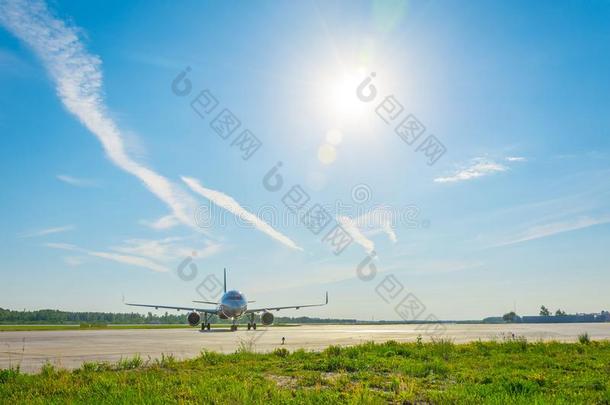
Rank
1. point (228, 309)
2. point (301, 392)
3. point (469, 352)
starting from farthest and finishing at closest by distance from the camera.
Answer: point (228, 309) < point (469, 352) < point (301, 392)

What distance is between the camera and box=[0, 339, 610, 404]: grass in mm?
8547

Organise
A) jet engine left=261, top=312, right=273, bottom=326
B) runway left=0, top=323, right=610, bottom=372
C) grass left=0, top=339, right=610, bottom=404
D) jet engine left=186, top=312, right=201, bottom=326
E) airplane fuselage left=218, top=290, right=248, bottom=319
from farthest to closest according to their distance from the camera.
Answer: jet engine left=261, top=312, right=273, bottom=326
jet engine left=186, top=312, right=201, bottom=326
airplane fuselage left=218, top=290, right=248, bottom=319
runway left=0, top=323, right=610, bottom=372
grass left=0, top=339, right=610, bottom=404

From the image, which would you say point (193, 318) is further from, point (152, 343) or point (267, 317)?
point (152, 343)

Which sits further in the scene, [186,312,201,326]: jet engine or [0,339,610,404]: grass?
[186,312,201,326]: jet engine

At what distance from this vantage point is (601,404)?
27.2 ft

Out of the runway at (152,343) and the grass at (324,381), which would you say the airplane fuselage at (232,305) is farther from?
the grass at (324,381)

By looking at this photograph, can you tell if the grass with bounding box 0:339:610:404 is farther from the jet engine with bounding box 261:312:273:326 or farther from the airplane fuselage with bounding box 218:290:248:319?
the jet engine with bounding box 261:312:273:326


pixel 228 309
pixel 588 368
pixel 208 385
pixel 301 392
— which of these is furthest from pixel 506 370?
pixel 228 309

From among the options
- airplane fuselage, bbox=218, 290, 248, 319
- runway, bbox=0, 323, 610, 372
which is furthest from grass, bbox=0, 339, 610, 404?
airplane fuselage, bbox=218, 290, 248, 319

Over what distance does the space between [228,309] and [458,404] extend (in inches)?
1734

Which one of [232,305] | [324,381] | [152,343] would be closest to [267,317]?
[232,305]

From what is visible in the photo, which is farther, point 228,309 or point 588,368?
point 228,309

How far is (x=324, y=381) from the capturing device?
10.7 m

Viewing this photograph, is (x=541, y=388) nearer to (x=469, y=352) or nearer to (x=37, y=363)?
(x=469, y=352)
